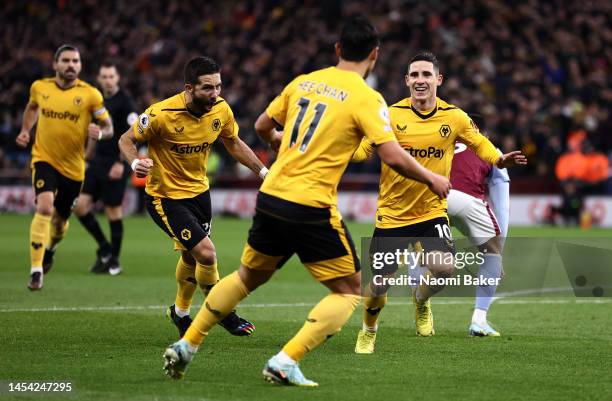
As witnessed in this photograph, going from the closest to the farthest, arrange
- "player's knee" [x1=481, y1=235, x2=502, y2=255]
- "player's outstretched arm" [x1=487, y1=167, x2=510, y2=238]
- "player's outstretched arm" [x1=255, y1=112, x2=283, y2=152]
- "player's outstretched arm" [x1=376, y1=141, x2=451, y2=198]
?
"player's outstretched arm" [x1=376, y1=141, x2=451, y2=198] < "player's outstretched arm" [x1=255, y1=112, x2=283, y2=152] < "player's knee" [x1=481, y1=235, x2=502, y2=255] < "player's outstretched arm" [x1=487, y1=167, x2=510, y2=238]

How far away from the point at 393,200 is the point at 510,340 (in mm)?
1626

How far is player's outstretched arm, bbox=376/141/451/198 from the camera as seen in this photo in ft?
22.7

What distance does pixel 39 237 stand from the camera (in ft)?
43.0

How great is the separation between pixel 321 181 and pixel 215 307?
110 cm

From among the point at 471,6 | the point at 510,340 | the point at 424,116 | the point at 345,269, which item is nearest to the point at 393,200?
the point at 424,116

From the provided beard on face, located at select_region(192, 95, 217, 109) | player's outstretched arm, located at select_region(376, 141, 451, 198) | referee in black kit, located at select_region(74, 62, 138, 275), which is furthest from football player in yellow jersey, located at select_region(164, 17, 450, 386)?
referee in black kit, located at select_region(74, 62, 138, 275)

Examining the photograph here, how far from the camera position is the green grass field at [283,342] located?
282 inches

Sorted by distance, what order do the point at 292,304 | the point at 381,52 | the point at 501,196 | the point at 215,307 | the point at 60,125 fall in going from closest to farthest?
the point at 215,307, the point at 501,196, the point at 292,304, the point at 60,125, the point at 381,52

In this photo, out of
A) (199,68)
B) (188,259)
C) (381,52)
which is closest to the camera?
(199,68)

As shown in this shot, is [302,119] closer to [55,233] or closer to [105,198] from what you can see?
[55,233]

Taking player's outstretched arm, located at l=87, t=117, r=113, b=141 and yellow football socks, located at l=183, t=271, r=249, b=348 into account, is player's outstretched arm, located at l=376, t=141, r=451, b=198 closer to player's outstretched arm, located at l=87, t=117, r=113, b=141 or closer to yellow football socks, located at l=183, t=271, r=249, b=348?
yellow football socks, located at l=183, t=271, r=249, b=348

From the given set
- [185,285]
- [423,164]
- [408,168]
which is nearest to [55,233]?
[185,285]

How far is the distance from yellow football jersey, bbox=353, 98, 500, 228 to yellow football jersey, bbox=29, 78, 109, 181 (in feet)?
16.2

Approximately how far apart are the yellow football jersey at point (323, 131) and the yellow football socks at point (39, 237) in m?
6.45
